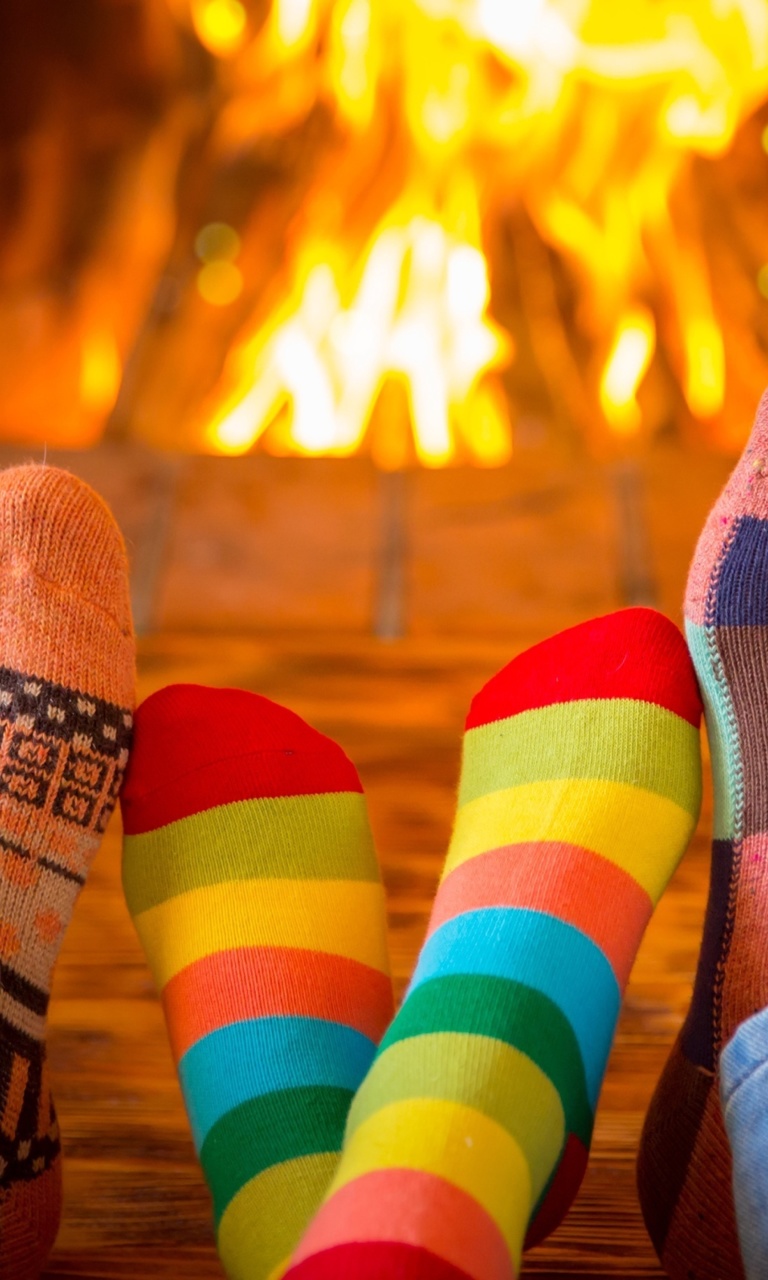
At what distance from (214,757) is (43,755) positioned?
10 centimetres

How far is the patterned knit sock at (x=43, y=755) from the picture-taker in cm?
66

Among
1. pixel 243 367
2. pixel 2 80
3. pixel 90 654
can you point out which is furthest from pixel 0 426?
pixel 90 654

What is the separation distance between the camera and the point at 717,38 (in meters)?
1.75

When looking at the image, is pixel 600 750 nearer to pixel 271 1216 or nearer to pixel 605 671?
pixel 605 671

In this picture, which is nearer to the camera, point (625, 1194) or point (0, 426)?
point (625, 1194)

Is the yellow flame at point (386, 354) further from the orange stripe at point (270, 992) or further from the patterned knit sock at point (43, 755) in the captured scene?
the orange stripe at point (270, 992)

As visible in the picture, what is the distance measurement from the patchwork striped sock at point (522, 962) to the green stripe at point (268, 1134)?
8cm

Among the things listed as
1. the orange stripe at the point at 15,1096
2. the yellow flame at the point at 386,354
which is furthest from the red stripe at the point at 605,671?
the yellow flame at the point at 386,354

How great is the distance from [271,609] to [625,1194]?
66 cm

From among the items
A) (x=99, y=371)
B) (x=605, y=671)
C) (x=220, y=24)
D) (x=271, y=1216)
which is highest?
(x=220, y=24)

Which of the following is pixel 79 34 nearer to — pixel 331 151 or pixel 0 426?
pixel 331 151

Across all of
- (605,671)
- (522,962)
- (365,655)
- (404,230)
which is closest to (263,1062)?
(522,962)

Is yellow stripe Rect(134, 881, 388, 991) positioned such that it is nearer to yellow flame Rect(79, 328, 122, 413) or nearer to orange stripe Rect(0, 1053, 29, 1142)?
orange stripe Rect(0, 1053, 29, 1142)

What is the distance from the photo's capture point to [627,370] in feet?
5.26
